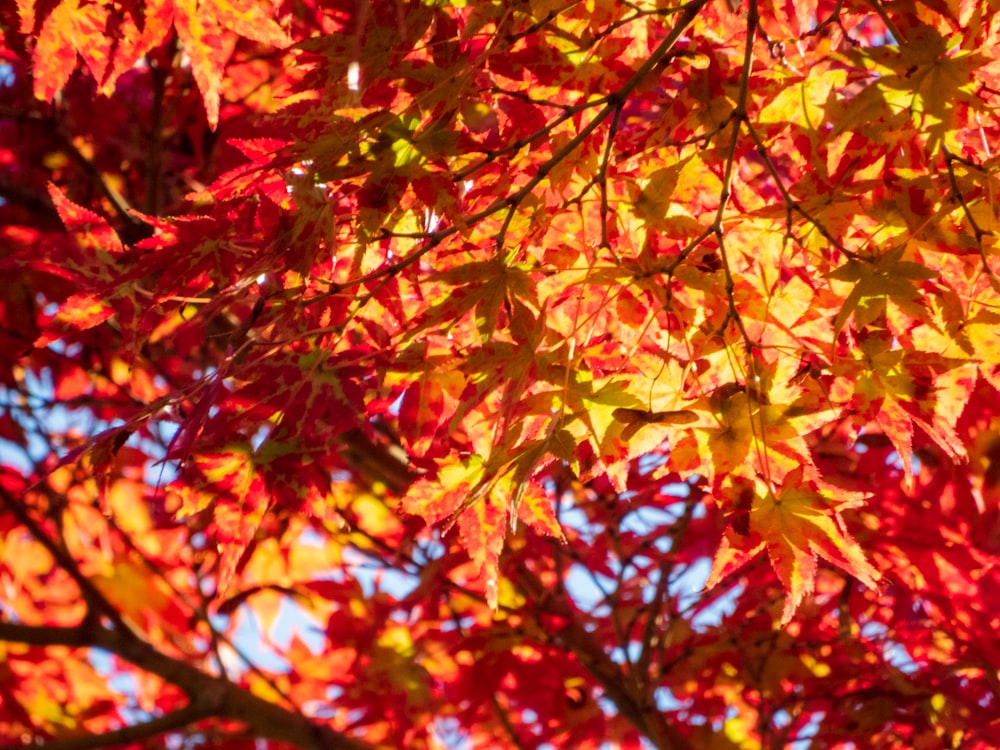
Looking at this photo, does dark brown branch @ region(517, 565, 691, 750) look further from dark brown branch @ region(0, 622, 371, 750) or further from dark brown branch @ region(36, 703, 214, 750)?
dark brown branch @ region(36, 703, 214, 750)

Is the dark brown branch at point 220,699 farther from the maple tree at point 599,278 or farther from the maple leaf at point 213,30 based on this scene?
the maple leaf at point 213,30

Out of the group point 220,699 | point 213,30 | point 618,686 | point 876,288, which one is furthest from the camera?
point 220,699

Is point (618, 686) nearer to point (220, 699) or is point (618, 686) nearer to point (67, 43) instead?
point (220, 699)

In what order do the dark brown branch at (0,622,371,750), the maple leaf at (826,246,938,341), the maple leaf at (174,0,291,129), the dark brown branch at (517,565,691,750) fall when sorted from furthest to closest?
the dark brown branch at (0,622,371,750) < the dark brown branch at (517,565,691,750) < the maple leaf at (174,0,291,129) < the maple leaf at (826,246,938,341)

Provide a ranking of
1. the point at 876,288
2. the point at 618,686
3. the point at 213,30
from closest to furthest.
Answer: the point at 876,288 < the point at 213,30 < the point at 618,686

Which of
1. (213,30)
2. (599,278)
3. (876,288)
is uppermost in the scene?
(213,30)

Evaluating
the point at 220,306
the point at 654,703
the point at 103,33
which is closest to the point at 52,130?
the point at 103,33

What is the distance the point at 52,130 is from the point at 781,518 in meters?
1.75

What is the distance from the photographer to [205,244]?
1051 mm

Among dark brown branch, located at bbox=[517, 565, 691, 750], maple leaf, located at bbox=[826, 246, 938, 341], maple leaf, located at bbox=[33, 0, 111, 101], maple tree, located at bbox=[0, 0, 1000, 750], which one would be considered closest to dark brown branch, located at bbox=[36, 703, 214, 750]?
maple tree, located at bbox=[0, 0, 1000, 750]

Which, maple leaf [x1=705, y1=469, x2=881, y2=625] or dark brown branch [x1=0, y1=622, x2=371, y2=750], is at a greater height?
dark brown branch [x1=0, y1=622, x2=371, y2=750]

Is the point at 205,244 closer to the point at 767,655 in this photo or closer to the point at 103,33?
the point at 103,33

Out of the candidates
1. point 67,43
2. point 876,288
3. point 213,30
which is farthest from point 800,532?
point 67,43

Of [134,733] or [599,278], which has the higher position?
[134,733]
